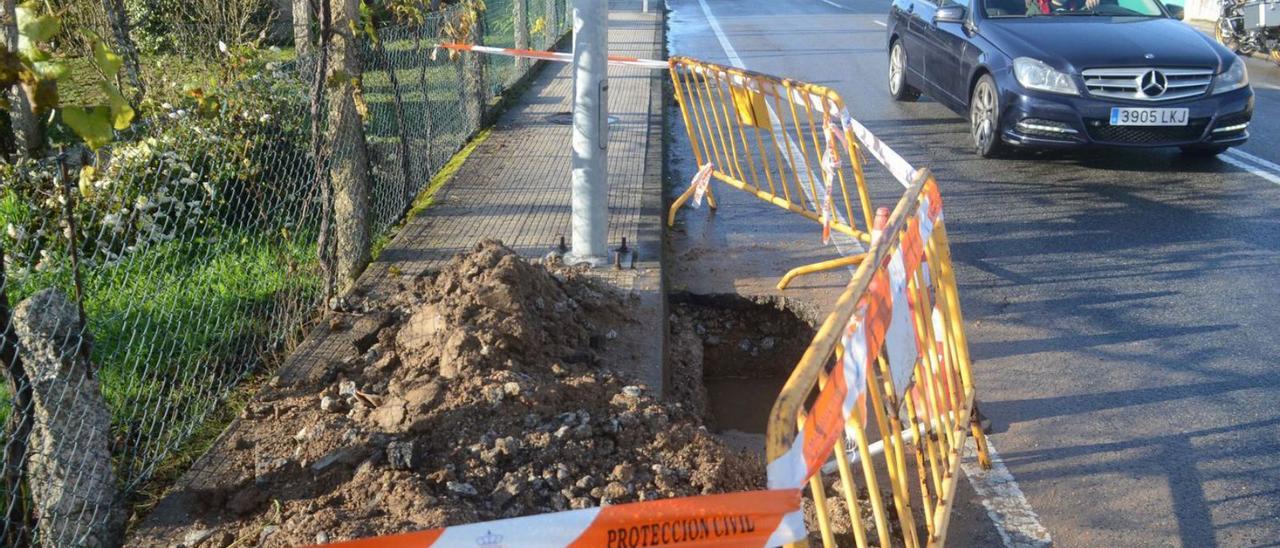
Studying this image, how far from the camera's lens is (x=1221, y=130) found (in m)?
9.52

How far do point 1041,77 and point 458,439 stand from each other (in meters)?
7.15

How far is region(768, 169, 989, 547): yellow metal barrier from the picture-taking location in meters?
2.55

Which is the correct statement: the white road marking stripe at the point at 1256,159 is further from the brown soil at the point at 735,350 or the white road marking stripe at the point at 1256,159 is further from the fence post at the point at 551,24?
the fence post at the point at 551,24

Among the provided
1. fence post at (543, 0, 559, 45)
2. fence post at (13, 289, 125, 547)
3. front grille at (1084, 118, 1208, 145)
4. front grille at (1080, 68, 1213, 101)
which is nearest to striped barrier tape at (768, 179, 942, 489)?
fence post at (13, 289, 125, 547)

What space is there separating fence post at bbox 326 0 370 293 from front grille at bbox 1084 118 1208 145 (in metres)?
5.79

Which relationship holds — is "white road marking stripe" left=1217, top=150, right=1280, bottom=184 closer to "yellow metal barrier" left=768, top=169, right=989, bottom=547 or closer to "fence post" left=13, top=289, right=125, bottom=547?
"yellow metal barrier" left=768, top=169, right=989, bottom=547

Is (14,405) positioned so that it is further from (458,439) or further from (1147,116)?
(1147,116)

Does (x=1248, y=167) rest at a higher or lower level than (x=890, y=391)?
lower

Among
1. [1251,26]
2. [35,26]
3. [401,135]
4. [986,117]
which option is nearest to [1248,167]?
[986,117]

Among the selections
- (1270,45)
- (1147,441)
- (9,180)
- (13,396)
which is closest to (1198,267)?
(1147,441)

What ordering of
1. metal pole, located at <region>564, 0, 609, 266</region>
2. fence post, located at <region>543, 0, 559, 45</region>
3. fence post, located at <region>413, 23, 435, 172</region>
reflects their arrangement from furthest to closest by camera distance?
fence post, located at <region>543, 0, 559, 45</region> → fence post, located at <region>413, 23, 435, 172</region> → metal pole, located at <region>564, 0, 609, 266</region>

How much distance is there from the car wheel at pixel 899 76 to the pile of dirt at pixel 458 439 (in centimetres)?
885

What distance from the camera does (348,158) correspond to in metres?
6.57

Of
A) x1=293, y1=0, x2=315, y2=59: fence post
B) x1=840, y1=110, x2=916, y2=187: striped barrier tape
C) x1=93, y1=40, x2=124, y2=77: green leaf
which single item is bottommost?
x1=840, y1=110, x2=916, y2=187: striped barrier tape
